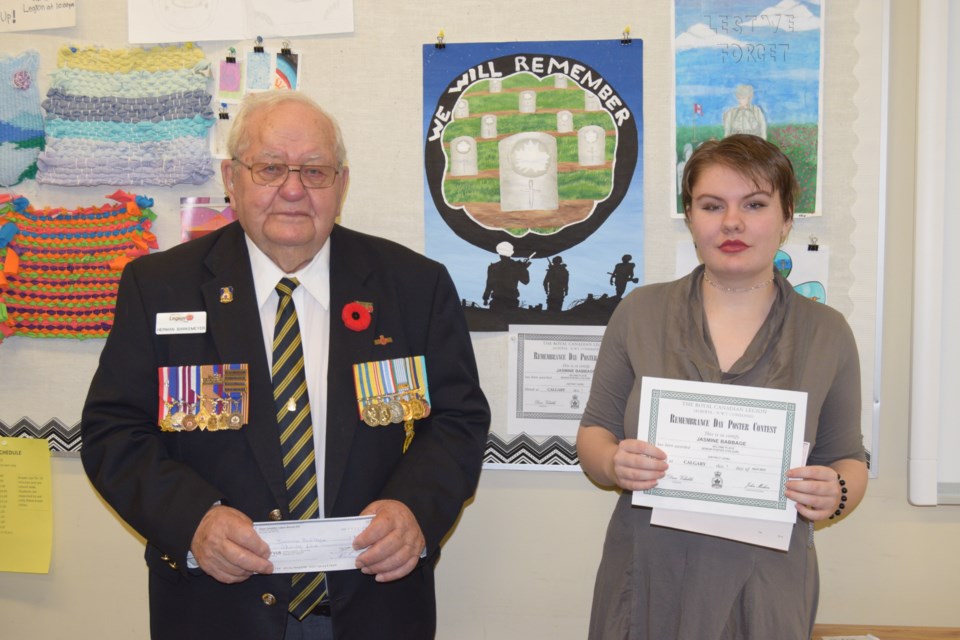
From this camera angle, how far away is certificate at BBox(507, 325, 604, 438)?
8.23 ft

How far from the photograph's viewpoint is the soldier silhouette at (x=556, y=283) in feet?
8.18

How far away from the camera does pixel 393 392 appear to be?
1.97m

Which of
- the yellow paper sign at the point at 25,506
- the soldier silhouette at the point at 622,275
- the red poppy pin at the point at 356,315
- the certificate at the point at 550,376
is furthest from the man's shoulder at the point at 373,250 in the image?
the yellow paper sign at the point at 25,506

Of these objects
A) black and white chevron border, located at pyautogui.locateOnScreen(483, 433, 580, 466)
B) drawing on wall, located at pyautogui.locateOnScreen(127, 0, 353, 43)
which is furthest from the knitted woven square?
black and white chevron border, located at pyautogui.locateOnScreen(483, 433, 580, 466)

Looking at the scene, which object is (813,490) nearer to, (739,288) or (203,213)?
(739,288)

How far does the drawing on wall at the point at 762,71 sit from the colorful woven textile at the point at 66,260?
1781 millimetres

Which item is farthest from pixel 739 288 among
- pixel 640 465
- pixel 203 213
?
pixel 203 213

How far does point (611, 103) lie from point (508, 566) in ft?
4.90

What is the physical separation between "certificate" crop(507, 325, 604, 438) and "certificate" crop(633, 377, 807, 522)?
0.70 m

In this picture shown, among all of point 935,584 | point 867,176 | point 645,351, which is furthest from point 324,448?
point 935,584

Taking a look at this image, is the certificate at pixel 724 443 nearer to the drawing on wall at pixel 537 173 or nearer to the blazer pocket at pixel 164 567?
the drawing on wall at pixel 537 173

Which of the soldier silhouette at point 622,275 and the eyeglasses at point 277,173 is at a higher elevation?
the eyeglasses at point 277,173

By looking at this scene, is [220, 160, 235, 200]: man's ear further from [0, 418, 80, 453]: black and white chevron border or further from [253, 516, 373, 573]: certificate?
[0, 418, 80, 453]: black and white chevron border

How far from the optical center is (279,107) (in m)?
1.95
